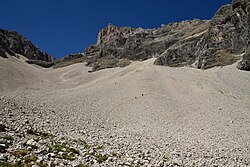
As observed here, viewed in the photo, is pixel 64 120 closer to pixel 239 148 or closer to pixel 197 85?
pixel 239 148

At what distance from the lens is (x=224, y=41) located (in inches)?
1827

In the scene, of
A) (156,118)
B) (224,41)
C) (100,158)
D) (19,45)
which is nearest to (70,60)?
(19,45)

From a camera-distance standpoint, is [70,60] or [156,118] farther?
[70,60]

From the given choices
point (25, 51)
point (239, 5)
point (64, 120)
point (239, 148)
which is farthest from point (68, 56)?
point (239, 148)

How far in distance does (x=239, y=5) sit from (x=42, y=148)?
163 feet

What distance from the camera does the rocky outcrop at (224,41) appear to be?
44375 mm

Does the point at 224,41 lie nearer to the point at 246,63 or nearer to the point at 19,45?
the point at 246,63

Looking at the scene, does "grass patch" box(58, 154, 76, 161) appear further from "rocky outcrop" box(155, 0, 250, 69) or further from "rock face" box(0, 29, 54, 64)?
"rock face" box(0, 29, 54, 64)

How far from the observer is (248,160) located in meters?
13.7

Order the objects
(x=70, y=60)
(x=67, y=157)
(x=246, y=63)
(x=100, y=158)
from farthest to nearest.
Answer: (x=70, y=60) < (x=246, y=63) < (x=100, y=158) < (x=67, y=157)

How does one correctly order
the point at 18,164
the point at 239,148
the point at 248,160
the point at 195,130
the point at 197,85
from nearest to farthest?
the point at 18,164 → the point at 248,160 → the point at 239,148 → the point at 195,130 → the point at 197,85

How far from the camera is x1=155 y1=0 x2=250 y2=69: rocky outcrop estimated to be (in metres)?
44.4

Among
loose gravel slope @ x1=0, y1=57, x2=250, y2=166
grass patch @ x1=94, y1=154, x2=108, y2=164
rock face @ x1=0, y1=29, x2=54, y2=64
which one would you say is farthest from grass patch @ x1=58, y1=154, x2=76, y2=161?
rock face @ x1=0, y1=29, x2=54, y2=64

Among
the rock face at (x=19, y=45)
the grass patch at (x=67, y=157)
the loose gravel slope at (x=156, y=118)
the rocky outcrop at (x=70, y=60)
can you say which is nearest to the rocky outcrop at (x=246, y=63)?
the loose gravel slope at (x=156, y=118)
